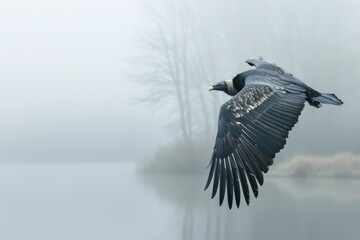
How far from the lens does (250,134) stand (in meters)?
8.52

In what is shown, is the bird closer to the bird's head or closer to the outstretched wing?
the outstretched wing

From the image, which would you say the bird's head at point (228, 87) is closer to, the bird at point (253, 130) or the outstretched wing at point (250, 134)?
the bird at point (253, 130)

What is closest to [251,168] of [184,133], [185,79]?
[184,133]

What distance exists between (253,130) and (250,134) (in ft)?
0.27

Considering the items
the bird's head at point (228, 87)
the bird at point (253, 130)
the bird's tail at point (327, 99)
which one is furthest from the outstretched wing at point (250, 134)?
the bird's head at point (228, 87)

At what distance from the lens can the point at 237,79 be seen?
10938mm

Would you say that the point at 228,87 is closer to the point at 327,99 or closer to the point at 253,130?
the point at 327,99

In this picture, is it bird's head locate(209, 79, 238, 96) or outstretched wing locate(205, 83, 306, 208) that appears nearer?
outstretched wing locate(205, 83, 306, 208)

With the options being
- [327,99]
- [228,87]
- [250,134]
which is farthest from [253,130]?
[228,87]

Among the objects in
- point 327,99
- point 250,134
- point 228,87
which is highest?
point 228,87

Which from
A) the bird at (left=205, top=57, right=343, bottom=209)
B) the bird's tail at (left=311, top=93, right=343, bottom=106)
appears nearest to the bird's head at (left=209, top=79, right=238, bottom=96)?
the bird at (left=205, top=57, right=343, bottom=209)

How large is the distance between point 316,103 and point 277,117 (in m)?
1.46

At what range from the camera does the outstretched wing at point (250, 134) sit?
7992 mm

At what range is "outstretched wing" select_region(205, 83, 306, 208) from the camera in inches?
315
